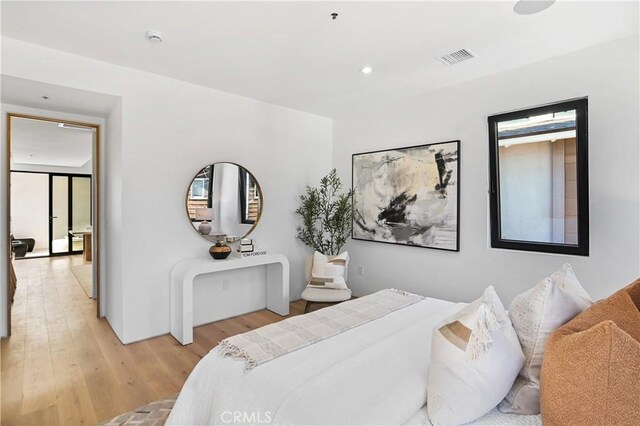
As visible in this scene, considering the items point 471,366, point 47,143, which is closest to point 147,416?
point 471,366

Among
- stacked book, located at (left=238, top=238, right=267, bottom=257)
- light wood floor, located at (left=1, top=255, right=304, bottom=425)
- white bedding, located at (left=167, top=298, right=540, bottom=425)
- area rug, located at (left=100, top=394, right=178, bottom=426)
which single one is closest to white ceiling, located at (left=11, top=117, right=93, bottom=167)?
light wood floor, located at (left=1, top=255, right=304, bottom=425)

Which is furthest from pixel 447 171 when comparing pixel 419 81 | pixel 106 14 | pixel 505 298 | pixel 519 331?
pixel 106 14

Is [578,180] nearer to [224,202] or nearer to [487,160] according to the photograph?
[487,160]

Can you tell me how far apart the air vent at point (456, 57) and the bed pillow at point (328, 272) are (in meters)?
2.24

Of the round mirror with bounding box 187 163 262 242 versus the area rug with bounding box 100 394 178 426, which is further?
the round mirror with bounding box 187 163 262 242

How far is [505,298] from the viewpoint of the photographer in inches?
120

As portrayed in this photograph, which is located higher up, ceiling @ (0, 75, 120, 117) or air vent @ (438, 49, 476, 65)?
air vent @ (438, 49, 476, 65)

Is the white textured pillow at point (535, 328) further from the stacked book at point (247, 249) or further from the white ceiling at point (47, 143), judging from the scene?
the white ceiling at point (47, 143)

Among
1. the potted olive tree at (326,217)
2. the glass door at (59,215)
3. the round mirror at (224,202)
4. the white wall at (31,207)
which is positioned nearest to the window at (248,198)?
the round mirror at (224,202)

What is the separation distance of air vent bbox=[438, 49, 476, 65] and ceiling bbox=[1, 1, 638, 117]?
61 millimetres

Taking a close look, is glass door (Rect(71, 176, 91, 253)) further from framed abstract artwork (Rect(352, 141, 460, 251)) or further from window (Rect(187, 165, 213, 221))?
framed abstract artwork (Rect(352, 141, 460, 251))

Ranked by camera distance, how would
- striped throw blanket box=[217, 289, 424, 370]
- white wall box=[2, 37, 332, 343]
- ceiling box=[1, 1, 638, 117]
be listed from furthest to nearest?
white wall box=[2, 37, 332, 343], ceiling box=[1, 1, 638, 117], striped throw blanket box=[217, 289, 424, 370]

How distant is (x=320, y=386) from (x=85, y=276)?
238 inches

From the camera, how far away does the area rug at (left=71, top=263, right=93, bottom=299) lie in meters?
4.80
